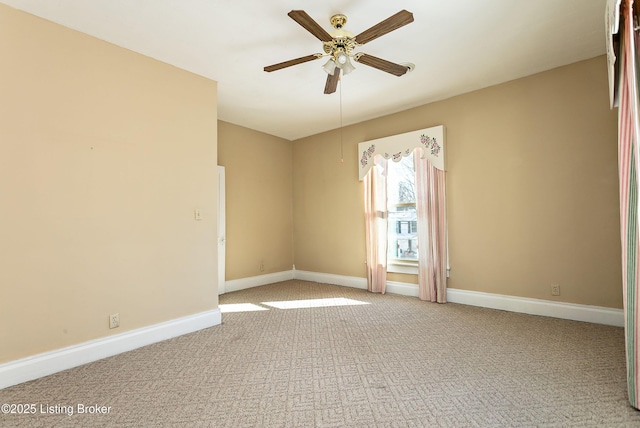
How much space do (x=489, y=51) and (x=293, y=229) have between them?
167 inches

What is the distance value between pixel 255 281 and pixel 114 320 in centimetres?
275

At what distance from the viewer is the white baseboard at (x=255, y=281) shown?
5008mm

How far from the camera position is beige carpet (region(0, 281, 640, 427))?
5.85 ft

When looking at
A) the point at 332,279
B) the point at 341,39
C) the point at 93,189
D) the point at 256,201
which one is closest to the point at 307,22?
the point at 341,39

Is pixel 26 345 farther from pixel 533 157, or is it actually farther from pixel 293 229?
pixel 533 157

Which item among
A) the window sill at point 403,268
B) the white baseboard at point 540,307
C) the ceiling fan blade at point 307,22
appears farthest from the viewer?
the window sill at point 403,268

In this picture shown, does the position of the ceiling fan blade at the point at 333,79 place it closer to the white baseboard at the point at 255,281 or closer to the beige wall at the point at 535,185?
the beige wall at the point at 535,185

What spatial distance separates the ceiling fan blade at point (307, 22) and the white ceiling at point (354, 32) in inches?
10.8

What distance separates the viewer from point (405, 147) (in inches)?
179

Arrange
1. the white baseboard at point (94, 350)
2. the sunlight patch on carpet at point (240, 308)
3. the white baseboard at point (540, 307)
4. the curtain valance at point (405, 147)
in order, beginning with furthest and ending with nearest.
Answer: the curtain valance at point (405, 147) → the sunlight patch on carpet at point (240, 308) → the white baseboard at point (540, 307) → the white baseboard at point (94, 350)

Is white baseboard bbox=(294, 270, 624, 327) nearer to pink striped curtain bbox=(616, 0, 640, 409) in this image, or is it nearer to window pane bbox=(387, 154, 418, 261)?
window pane bbox=(387, 154, 418, 261)

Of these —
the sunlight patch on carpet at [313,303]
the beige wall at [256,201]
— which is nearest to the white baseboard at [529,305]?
the sunlight patch on carpet at [313,303]

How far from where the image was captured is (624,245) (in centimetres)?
187

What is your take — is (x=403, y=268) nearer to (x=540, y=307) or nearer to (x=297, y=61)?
(x=540, y=307)
